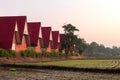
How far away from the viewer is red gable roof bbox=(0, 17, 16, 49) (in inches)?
2101

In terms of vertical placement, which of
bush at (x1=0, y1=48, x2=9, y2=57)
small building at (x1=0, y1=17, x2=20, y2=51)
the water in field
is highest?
small building at (x1=0, y1=17, x2=20, y2=51)

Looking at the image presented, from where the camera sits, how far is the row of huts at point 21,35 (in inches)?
2127

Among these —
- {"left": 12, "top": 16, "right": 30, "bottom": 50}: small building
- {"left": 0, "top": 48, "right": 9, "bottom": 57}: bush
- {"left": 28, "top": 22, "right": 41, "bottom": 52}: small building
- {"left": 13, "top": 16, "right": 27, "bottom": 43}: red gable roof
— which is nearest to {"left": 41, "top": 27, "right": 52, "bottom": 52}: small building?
{"left": 28, "top": 22, "right": 41, "bottom": 52}: small building

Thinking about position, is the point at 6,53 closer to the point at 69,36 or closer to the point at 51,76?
the point at 51,76

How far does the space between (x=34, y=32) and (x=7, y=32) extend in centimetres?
1363

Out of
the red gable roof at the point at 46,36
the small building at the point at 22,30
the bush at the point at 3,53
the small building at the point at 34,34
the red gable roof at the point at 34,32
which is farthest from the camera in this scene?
the red gable roof at the point at 46,36

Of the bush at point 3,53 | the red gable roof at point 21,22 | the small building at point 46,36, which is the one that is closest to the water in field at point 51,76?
the bush at point 3,53

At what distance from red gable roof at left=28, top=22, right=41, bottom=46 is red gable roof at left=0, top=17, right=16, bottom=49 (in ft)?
37.1

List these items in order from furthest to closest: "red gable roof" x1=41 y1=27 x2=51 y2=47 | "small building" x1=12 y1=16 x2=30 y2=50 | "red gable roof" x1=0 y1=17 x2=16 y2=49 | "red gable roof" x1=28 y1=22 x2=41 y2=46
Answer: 1. "red gable roof" x1=41 y1=27 x2=51 y2=47
2. "red gable roof" x1=28 y1=22 x2=41 y2=46
3. "small building" x1=12 y1=16 x2=30 y2=50
4. "red gable roof" x1=0 y1=17 x2=16 y2=49

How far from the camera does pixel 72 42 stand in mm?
82062

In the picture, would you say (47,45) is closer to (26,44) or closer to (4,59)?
(26,44)

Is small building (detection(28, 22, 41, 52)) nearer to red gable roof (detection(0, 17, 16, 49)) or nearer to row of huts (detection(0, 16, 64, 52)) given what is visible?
row of huts (detection(0, 16, 64, 52))

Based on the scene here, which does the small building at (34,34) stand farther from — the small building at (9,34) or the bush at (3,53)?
the bush at (3,53)

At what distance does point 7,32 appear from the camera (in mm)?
54469
